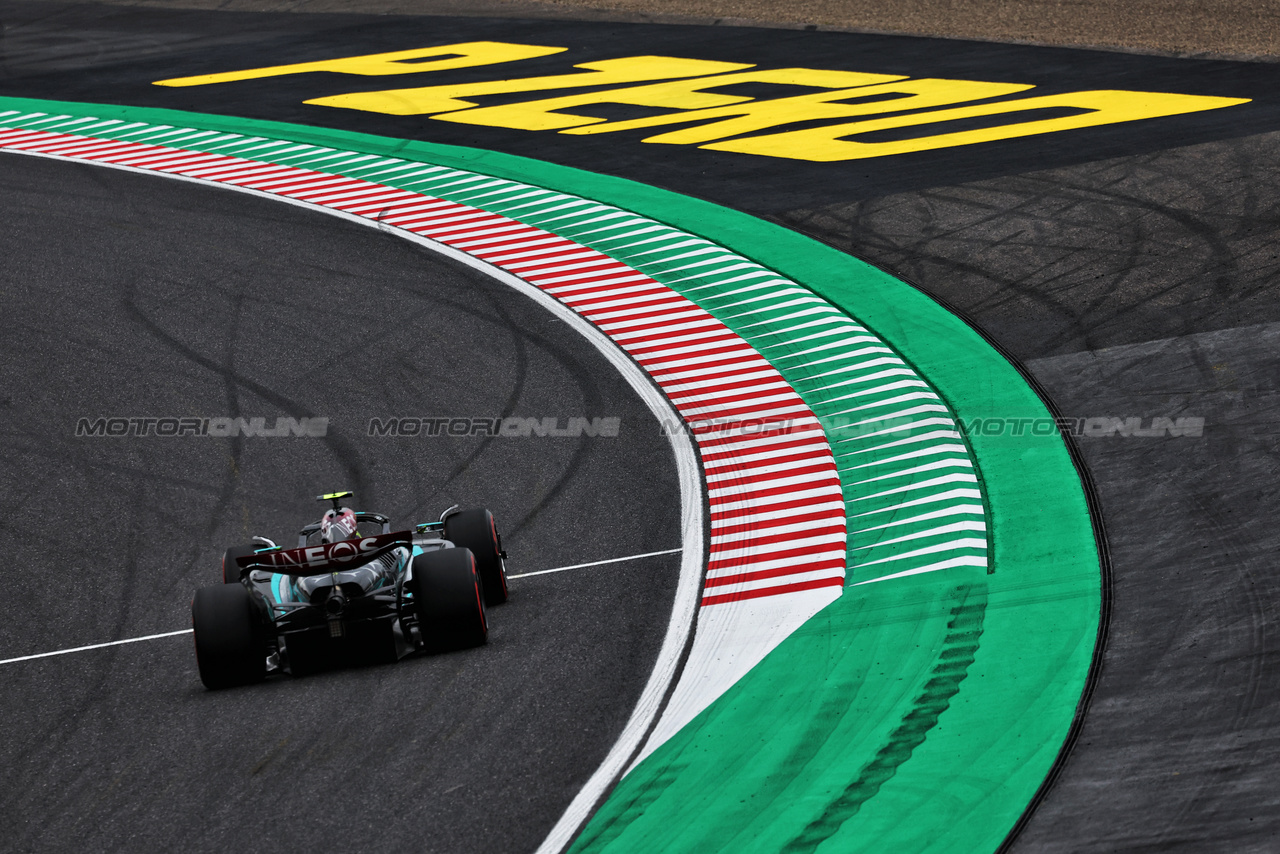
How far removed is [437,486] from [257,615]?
3.32m

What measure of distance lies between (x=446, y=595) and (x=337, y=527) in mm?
885

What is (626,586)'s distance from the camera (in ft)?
34.9

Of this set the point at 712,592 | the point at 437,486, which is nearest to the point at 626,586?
the point at 712,592

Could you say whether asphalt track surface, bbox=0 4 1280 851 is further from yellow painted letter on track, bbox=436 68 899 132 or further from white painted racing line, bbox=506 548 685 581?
white painted racing line, bbox=506 548 685 581

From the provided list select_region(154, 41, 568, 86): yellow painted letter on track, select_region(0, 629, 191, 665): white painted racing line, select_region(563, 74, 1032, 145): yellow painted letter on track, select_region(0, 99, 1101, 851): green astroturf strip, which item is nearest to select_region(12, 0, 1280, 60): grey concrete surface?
select_region(154, 41, 568, 86): yellow painted letter on track

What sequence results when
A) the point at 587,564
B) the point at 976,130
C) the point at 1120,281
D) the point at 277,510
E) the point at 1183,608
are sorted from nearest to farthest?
the point at 1183,608 → the point at 587,564 → the point at 277,510 → the point at 1120,281 → the point at 976,130

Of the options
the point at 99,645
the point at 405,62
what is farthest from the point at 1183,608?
the point at 405,62

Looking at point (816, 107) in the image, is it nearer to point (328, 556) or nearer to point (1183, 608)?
point (1183, 608)

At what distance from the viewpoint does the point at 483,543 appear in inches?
400

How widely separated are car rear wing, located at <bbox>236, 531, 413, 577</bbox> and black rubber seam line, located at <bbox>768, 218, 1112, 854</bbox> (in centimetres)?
424

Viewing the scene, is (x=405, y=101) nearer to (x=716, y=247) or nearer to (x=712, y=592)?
(x=716, y=247)

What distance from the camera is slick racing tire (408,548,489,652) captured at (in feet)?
30.5

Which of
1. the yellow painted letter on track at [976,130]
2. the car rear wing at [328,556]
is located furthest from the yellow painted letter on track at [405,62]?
the car rear wing at [328,556]

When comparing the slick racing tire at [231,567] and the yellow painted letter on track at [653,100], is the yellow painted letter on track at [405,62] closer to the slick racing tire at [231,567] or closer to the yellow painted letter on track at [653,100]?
the yellow painted letter on track at [653,100]
